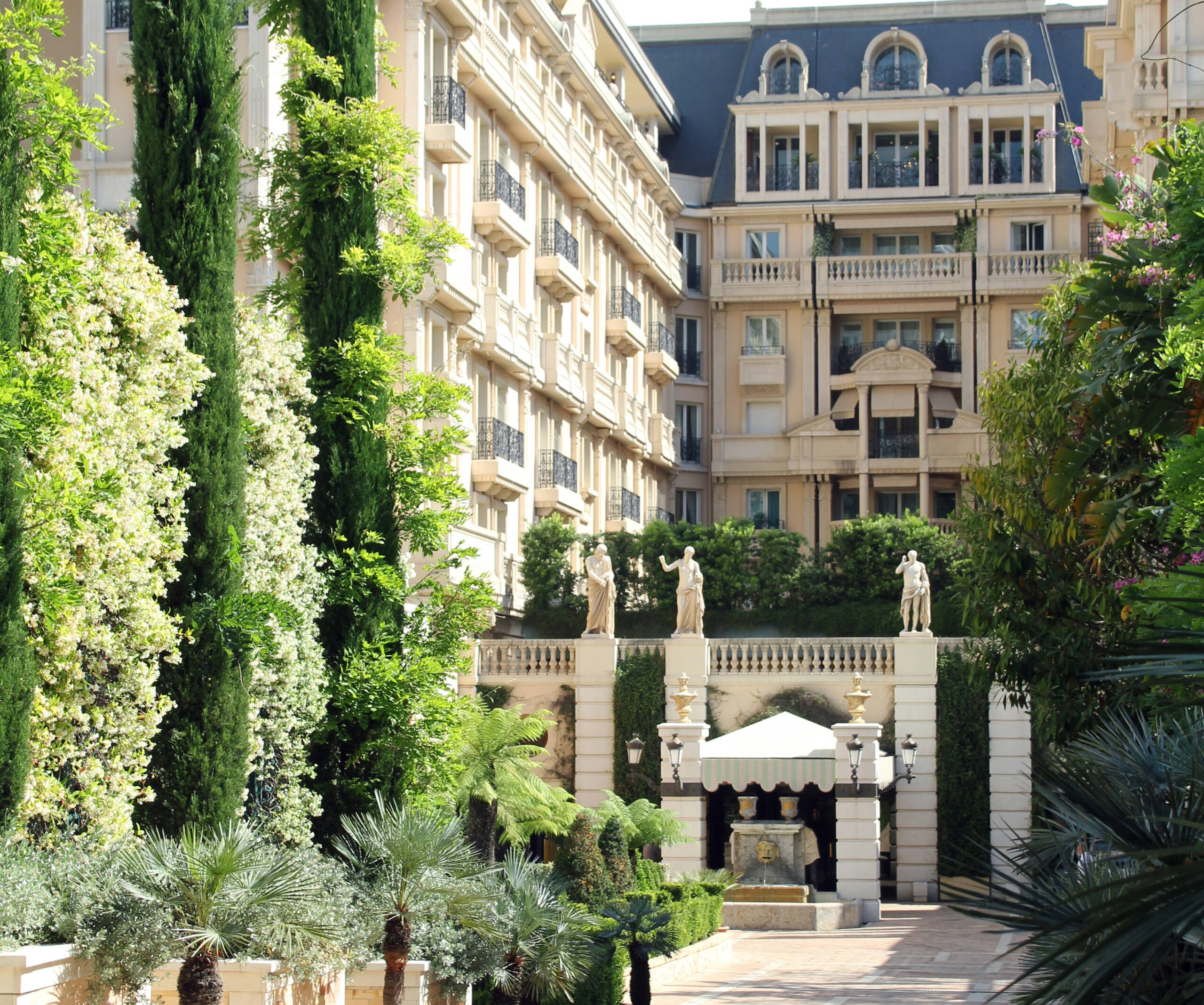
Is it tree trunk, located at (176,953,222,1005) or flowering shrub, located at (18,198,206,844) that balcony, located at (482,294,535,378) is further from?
tree trunk, located at (176,953,222,1005)

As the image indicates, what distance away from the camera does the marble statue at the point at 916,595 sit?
37.7 metres

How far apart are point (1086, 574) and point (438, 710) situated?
809 cm

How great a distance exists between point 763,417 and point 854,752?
26.5 meters

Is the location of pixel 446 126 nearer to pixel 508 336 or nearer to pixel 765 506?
pixel 508 336

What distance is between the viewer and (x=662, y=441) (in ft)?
179

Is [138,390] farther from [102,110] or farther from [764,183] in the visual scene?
[764,183]

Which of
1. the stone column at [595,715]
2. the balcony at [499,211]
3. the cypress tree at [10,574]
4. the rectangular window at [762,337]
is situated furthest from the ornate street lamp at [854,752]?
the rectangular window at [762,337]

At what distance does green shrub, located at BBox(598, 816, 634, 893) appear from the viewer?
21.9 m

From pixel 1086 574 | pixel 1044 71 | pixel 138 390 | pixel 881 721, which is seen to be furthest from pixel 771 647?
pixel 1044 71

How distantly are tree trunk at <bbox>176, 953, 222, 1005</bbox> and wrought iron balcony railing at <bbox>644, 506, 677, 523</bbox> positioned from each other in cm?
4015

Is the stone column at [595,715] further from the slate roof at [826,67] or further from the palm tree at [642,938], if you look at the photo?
the slate roof at [826,67]

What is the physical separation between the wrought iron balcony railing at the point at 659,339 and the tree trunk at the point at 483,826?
2822 cm

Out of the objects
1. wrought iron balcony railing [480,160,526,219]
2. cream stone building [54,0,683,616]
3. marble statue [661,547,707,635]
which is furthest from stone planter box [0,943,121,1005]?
wrought iron balcony railing [480,160,526,219]

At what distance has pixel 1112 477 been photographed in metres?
17.6
